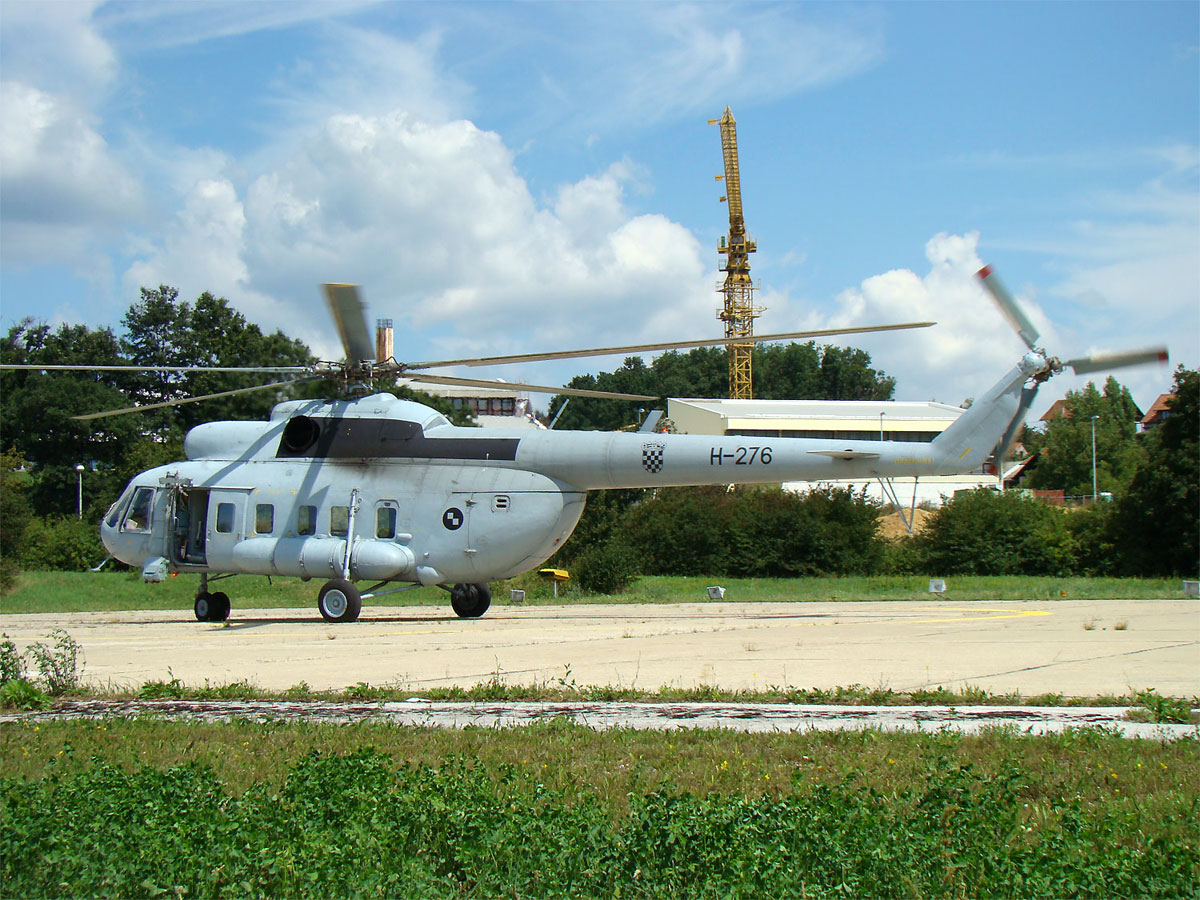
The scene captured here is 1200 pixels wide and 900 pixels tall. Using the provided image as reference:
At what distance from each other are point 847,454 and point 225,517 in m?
12.8

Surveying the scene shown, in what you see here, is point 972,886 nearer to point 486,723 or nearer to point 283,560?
point 486,723

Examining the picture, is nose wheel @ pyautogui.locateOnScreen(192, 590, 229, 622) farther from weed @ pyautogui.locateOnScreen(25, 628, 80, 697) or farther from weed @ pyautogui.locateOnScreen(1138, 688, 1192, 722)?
weed @ pyautogui.locateOnScreen(1138, 688, 1192, 722)

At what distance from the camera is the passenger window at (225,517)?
21688 mm

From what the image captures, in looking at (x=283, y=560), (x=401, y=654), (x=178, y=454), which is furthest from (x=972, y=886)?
(x=178, y=454)

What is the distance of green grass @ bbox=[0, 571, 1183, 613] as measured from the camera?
2678 centimetres

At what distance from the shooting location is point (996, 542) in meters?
44.8

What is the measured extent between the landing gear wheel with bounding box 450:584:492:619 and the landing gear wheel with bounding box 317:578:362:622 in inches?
102

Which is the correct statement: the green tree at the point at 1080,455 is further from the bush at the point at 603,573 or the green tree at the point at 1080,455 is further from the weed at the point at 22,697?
the weed at the point at 22,697

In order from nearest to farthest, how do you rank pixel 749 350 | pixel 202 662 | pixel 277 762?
1. pixel 277 762
2. pixel 202 662
3. pixel 749 350

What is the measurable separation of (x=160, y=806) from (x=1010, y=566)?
4371 centimetres

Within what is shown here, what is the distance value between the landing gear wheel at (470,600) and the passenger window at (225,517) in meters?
4.89

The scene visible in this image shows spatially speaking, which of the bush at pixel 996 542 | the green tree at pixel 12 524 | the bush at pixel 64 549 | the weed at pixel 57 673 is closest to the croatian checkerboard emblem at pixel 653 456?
the weed at pixel 57 673

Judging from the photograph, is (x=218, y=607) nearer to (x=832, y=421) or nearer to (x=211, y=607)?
(x=211, y=607)

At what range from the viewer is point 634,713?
884 cm
